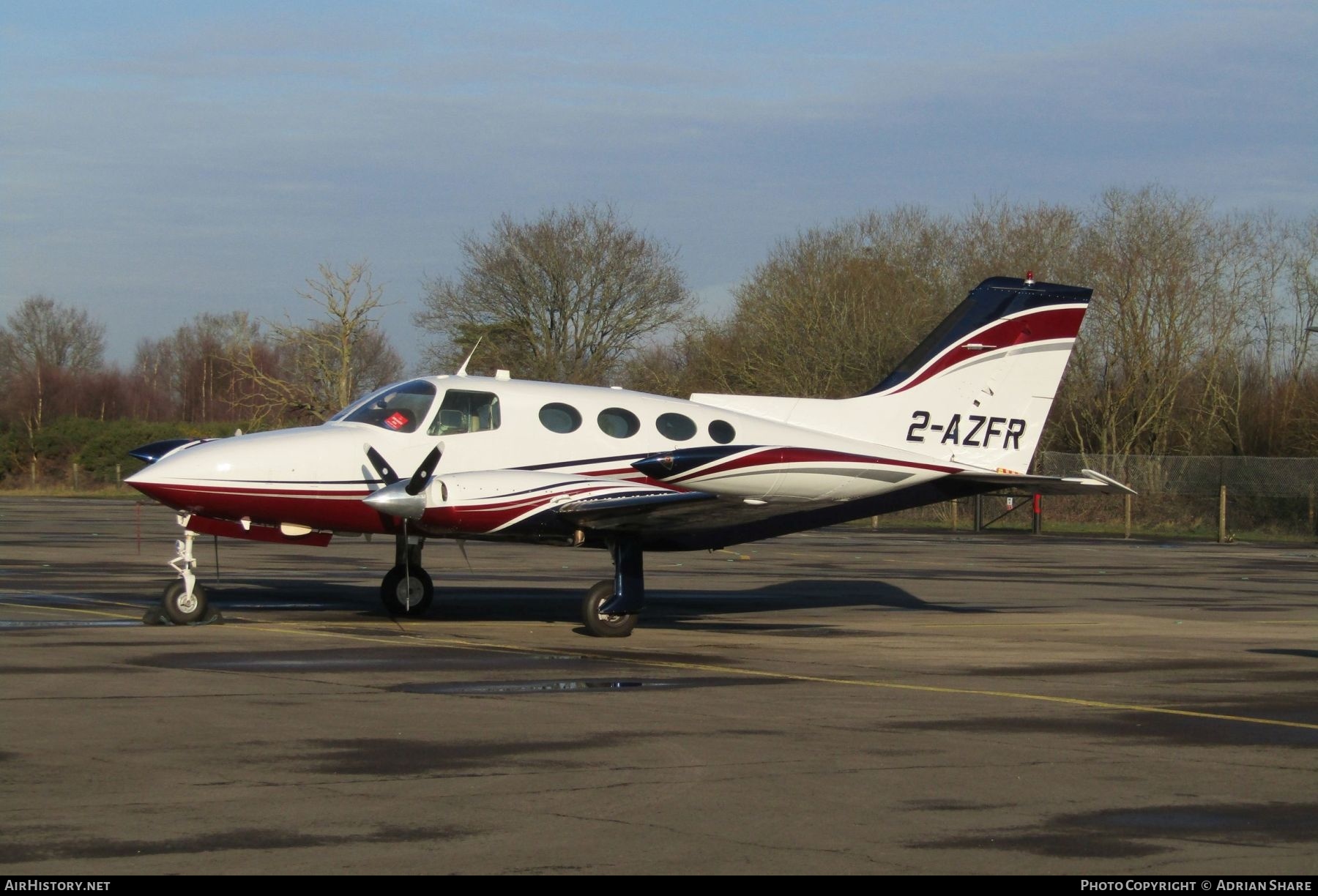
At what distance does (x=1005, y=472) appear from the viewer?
1859 centimetres

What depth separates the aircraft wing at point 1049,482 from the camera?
1713 cm

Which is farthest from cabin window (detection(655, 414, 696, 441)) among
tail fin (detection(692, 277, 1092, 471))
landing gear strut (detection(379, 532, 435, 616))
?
landing gear strut (detection(379, 532, 435, 616))

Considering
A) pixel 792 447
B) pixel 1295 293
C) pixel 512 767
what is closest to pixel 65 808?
pixel 512 767

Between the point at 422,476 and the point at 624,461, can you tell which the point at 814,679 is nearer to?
the point at 422,476

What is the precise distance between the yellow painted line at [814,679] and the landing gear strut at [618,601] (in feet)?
3.97

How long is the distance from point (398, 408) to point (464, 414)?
77 centimetres

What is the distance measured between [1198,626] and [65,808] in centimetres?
1498

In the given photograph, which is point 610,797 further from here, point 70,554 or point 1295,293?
point 1295,293

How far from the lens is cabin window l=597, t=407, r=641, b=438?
17000mm

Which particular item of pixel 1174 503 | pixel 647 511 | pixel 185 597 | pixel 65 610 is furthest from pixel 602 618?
pixel 1174 503

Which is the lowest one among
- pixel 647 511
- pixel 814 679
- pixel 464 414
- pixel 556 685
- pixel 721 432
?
pixel 814 679

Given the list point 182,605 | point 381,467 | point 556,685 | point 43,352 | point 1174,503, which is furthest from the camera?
point 43,352

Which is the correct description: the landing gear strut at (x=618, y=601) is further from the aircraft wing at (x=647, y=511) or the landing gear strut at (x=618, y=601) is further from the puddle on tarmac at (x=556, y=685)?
the puddle on tarmac at (x=556, y=685)

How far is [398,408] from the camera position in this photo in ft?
53.9
